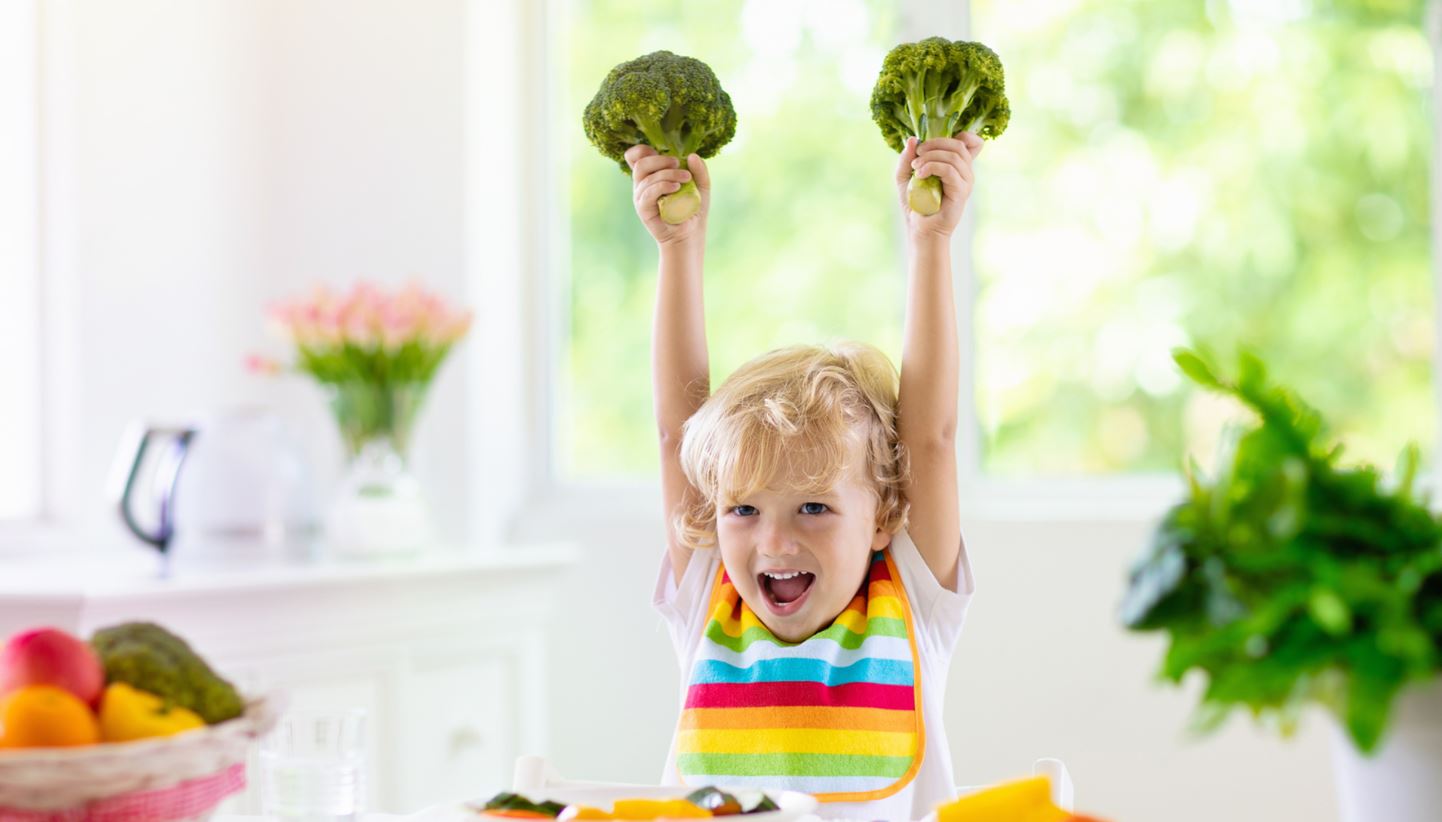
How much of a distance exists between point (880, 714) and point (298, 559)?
4.42 feet

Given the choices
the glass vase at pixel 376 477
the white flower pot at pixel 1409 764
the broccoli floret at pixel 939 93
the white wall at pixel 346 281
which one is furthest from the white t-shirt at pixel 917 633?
the white wall at pixel 346 281

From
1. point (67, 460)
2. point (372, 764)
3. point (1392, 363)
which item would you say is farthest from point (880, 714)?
point (67, 460)

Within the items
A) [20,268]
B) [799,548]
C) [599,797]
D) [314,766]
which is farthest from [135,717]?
[20,268]

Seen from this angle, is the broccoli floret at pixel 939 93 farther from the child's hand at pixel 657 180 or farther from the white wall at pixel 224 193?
the white wall at pixel 224 193

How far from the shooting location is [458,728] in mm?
2539

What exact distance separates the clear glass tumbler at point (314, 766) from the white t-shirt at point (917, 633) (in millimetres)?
431

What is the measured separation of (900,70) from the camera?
1338mm

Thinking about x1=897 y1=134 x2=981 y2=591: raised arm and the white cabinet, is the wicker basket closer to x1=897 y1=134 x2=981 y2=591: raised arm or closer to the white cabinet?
x1=897 y1=134 x2=981 y2=591: raised arm

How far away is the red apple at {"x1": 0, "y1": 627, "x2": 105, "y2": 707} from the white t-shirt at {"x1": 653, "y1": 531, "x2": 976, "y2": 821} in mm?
663

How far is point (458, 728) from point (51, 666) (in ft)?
5.49

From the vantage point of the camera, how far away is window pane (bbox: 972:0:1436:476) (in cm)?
258

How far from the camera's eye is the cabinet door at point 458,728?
245cm

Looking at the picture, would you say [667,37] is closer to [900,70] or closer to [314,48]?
[314,48]

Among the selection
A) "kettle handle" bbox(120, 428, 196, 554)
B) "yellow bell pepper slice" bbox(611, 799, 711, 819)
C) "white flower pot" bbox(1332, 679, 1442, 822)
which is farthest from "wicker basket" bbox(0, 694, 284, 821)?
"kettle handle" bbox(120, 428, 196, 554)
